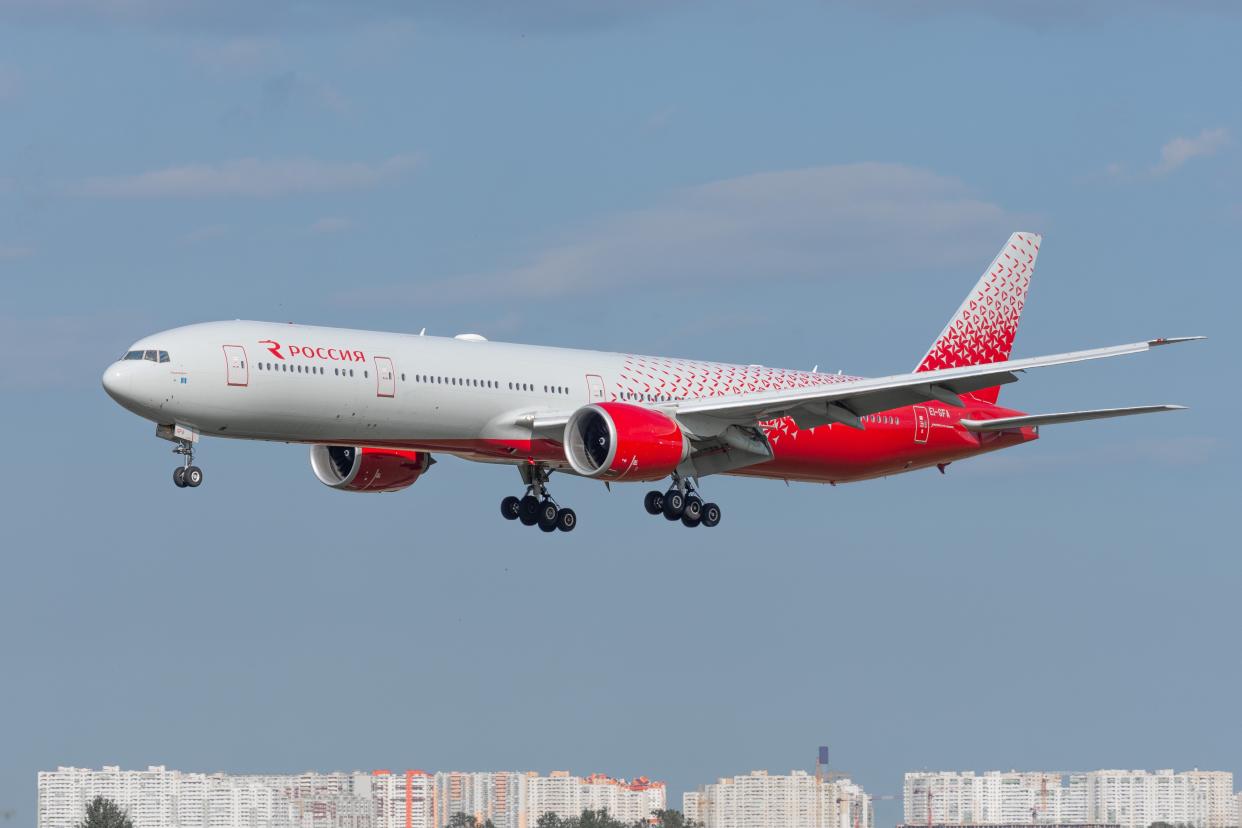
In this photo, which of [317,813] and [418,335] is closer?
[418,335]

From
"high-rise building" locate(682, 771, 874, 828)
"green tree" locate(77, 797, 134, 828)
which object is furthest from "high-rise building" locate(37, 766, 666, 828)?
"green tree" locate(77, 797, 134, 828)

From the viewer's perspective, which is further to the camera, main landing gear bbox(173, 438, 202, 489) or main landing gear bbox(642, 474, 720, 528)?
main landing gear bbox(642, 474, 720, 528)

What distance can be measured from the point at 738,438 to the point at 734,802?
125932mm

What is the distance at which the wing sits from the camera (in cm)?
5753

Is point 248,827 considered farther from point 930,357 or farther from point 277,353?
point 277,353

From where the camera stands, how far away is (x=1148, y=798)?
194 metres

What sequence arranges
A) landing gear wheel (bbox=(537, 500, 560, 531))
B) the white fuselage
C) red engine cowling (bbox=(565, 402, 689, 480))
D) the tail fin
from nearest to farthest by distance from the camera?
the white fuselage
red engine cowling (bbox=(565, 402, 689, 480))
landing gear wheel (bbox=(537, 500, 560, 531))
the tail fin

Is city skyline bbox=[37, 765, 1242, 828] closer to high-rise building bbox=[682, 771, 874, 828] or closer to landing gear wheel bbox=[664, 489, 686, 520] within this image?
high-rise building bbox=[682, 771, 874, 828]

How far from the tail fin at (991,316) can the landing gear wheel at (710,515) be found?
11.9 m

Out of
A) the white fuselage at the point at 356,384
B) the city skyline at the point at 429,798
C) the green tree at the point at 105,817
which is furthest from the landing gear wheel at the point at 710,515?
the city skyline at the point at 429,798

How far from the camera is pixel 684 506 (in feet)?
206

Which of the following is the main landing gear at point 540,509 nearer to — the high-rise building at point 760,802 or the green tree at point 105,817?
the green tree at point 105,817

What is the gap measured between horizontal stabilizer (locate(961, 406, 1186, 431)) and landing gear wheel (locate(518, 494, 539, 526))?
15.2m

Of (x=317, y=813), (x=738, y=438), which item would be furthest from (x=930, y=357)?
(x=317, y=813)
